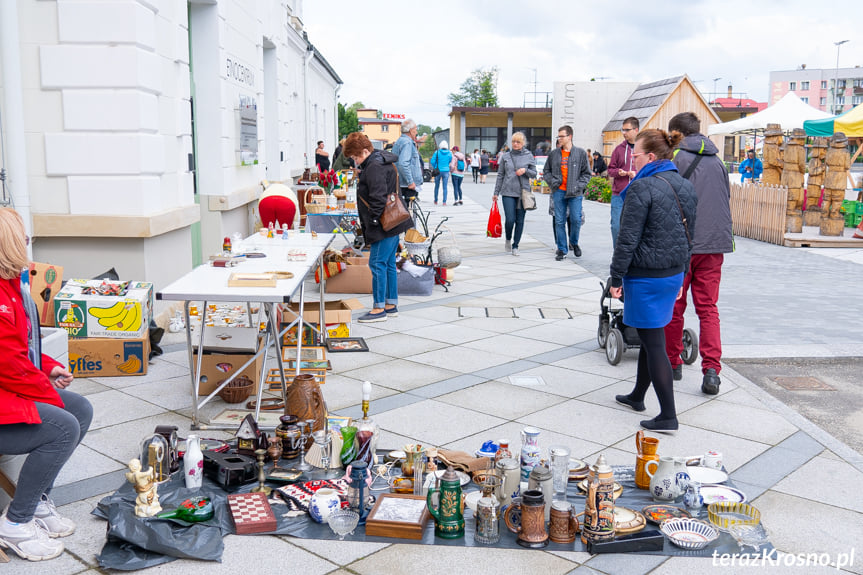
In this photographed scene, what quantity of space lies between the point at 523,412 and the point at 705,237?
188 cm

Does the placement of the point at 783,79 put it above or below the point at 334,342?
above

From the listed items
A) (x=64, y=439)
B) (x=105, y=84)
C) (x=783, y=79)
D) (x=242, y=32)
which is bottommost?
(x=64, y=439)

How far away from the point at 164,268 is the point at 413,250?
3565 millimetres

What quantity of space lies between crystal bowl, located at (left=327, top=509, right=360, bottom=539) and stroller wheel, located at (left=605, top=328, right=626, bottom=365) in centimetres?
351

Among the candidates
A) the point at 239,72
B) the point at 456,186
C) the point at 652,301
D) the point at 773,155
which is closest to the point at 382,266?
the point at 652,301

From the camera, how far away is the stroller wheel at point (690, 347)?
666cm

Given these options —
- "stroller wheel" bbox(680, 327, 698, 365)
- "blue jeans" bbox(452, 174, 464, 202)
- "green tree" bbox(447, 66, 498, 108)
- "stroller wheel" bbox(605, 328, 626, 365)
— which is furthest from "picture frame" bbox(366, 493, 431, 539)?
"green tree" bbox(447, 66, 498, 108)

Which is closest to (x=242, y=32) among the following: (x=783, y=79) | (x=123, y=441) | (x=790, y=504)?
(x=123, y=441)

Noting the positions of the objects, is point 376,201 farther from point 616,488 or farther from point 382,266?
point 616,488

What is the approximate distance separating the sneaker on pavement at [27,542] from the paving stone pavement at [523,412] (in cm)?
4

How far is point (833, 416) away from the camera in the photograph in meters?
5.70

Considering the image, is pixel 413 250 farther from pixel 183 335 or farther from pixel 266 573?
pixel 266 573

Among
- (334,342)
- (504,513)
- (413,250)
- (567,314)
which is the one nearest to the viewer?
(504,513)

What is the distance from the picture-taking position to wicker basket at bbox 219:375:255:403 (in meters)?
5.59
